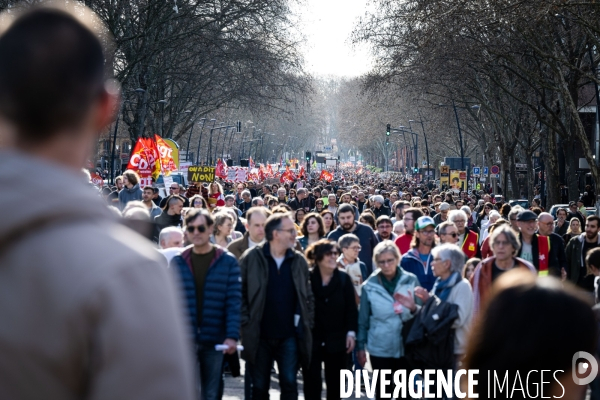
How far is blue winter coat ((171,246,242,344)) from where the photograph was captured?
741 cm

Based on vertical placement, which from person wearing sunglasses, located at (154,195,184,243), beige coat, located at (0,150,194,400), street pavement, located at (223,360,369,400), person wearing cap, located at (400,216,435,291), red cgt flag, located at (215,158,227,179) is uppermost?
red cgt flag, located at (215,158,227,179)

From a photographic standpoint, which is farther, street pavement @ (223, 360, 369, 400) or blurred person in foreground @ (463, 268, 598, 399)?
street pavement @ (223, 360, 369, 400)

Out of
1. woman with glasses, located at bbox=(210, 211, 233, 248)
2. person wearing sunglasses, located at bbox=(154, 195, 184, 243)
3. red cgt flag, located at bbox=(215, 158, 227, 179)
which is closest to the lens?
woman with glasses, located at bbox=(210, 211, 233, 248)

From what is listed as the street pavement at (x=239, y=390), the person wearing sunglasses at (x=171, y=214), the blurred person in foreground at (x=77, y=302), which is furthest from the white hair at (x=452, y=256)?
the blurred person in foreground at (x=77, y=302)

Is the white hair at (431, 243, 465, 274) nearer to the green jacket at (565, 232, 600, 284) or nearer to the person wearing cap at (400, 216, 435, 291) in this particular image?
the person wearing cap at (400, 216, 435, 291)

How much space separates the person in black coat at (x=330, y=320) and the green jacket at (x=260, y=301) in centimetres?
22

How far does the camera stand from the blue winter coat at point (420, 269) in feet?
31.3

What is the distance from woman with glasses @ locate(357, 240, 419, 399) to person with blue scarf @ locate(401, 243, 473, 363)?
134 millimetres

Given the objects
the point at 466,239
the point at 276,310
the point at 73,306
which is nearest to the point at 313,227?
the point at 466,239

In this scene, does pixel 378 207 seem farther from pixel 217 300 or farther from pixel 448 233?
pixel 217 300

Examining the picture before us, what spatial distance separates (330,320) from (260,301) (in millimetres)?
654

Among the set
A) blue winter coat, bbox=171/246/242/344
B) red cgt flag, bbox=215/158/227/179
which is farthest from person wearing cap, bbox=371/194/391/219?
red cgt flag, bbox=215/158/227/179

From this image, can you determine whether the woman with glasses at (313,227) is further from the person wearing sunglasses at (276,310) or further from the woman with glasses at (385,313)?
the person wearing sunglasses at (276,310)

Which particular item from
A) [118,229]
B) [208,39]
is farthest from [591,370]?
[208,39]
